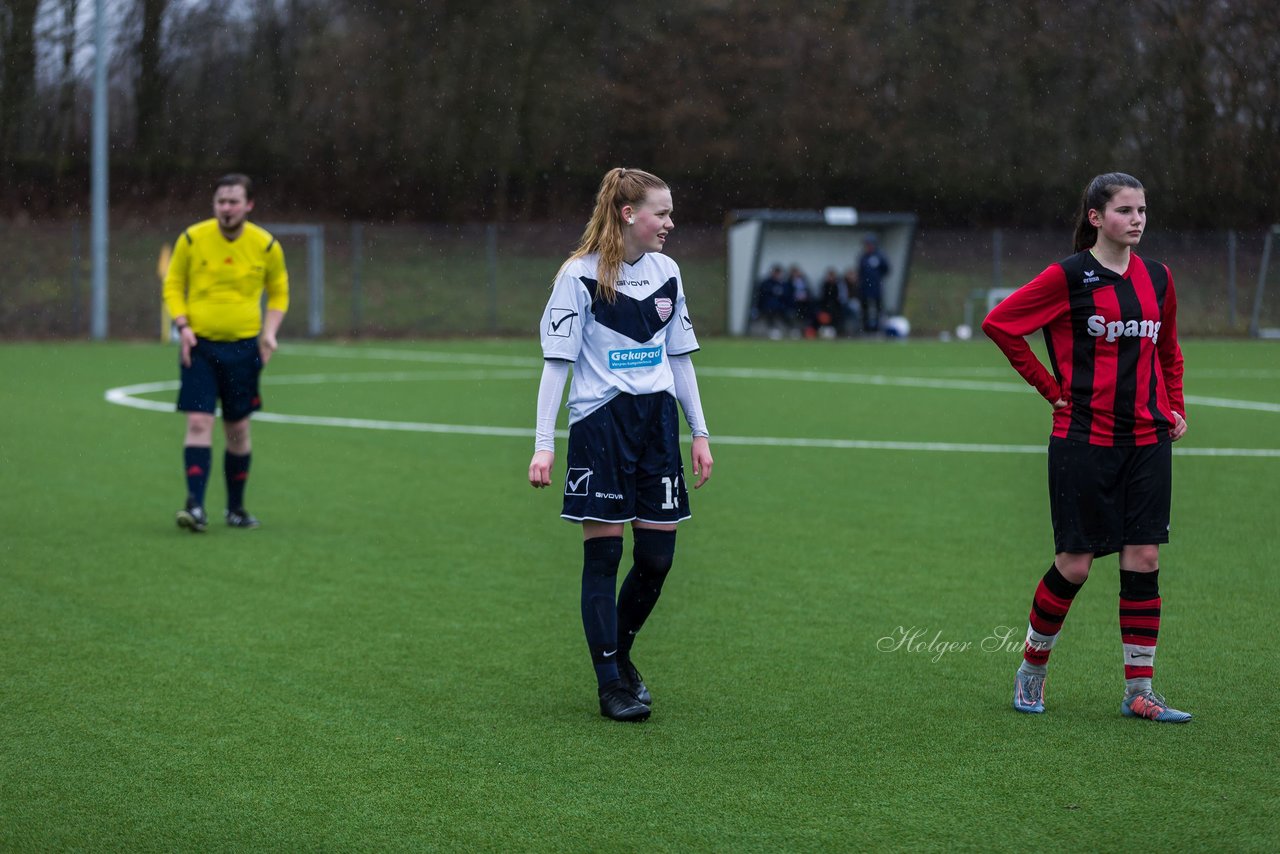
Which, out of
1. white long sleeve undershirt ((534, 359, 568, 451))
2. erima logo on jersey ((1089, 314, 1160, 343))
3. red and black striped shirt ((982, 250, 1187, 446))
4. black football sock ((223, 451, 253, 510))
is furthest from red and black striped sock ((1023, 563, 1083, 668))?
black football sock ((223, 451, 253, 510))

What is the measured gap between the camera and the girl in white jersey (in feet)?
16.8

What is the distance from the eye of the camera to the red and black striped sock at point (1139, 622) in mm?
5117

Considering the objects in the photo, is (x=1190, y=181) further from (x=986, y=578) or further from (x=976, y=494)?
(x=986, y=578)

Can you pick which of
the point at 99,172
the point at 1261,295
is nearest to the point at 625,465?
the point at 99,172

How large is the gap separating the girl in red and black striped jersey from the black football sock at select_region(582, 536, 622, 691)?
57.1 inches

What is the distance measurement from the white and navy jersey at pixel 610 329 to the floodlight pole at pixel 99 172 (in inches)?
1038

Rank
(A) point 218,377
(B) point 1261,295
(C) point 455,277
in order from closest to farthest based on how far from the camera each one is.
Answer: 1. (A) point 218,377
2. (B) point 1261,295
3. (C) point 455,277

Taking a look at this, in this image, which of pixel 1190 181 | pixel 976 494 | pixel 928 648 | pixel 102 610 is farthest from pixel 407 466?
pixel 1190 181

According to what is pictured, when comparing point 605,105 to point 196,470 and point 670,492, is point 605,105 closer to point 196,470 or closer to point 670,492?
point 196,470

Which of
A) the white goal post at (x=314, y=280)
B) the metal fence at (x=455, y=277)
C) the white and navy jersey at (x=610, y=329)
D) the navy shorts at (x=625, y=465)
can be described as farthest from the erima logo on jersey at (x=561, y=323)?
the metal fence at (x=455, y=277)

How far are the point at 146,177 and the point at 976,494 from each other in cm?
3690

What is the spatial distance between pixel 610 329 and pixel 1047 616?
1729mm

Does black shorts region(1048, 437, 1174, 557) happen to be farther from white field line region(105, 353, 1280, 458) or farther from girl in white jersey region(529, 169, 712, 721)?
white field line region(105, 353, 1280, 458)

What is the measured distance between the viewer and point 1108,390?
5004 mm
